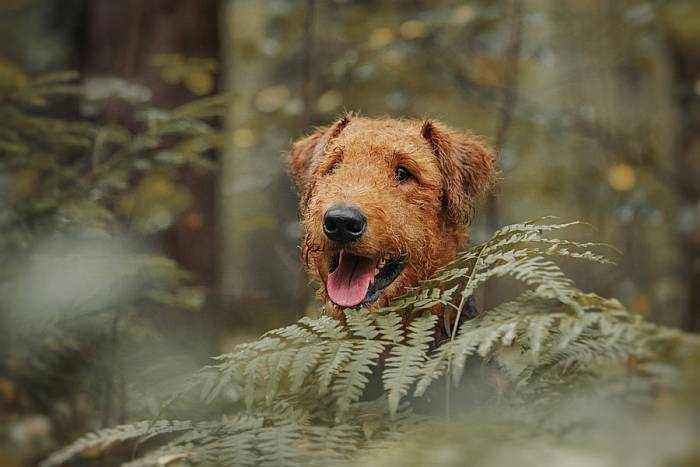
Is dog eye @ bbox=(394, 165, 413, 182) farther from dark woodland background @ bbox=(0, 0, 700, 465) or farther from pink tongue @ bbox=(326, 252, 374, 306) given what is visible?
dark woodland background @ bbox=(0, 0, 700, 465)

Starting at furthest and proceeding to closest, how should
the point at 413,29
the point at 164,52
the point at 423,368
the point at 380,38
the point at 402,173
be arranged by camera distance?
the point at 413,29, the point at 380,38, the point at 164,52, the point at 402,173, the point at 423,368

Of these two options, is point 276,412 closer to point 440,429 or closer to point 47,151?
point 440,429

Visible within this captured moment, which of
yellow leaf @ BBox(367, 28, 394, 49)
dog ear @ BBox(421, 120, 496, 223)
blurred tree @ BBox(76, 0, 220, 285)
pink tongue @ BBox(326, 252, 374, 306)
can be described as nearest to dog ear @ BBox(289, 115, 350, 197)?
dog ear @ BBox(421, 120, 496, 223)

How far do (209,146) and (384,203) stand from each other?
2.22m

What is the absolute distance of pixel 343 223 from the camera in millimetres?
2869

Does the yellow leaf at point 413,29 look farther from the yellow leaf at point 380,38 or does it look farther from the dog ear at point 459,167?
the dog ear at point 459,167

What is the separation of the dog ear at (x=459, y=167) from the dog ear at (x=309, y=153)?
1.49ft

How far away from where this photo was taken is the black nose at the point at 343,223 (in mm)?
2863

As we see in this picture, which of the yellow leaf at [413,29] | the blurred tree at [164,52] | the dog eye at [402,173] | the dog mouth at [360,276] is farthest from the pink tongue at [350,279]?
the yellow leaf at [413,29]

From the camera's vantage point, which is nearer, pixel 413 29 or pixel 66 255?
pixel 66 255

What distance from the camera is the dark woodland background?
4.07 metres

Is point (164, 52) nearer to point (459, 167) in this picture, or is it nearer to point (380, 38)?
point (380, 38)

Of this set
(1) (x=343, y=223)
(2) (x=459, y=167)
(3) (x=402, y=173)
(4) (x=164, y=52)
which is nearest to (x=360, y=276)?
(1) (x=343, y=223)

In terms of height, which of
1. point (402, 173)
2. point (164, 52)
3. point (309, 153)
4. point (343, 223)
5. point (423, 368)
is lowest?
point (423, 368)
